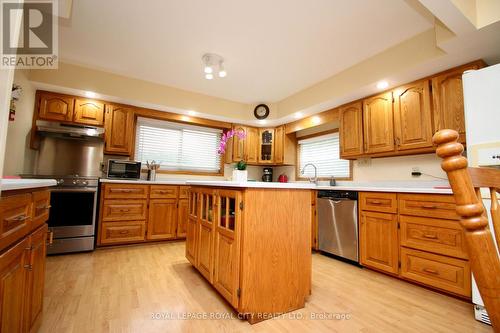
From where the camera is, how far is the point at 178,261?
8.81ft

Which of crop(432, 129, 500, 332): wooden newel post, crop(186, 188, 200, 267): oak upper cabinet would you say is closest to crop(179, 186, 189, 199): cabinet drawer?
crop(186, 188, 200, 267): oak upper cabinet

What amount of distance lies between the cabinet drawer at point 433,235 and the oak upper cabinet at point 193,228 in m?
1.99

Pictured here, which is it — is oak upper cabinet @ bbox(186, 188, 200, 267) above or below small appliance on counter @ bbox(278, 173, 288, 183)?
below

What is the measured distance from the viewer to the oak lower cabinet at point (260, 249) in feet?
4.94

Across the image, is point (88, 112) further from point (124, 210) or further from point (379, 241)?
point (379, 241)

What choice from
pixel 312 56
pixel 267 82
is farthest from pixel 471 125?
pixel 267 82

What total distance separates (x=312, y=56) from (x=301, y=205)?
1994 millimetres

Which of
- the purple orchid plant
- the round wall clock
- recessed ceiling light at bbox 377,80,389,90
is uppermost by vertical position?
the round wall clock

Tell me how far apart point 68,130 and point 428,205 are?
164 inches

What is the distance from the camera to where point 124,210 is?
3223 millimetres

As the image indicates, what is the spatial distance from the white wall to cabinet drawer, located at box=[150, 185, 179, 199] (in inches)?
59.9

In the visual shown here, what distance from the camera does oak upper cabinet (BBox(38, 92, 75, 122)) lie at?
3104 mm

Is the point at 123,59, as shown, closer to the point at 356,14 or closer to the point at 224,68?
the point at 224,68

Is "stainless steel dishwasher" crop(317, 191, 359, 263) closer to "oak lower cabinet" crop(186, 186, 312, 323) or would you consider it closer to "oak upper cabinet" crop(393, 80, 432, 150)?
"oak upper cabinet" crop(393, 80, 432, 150)
